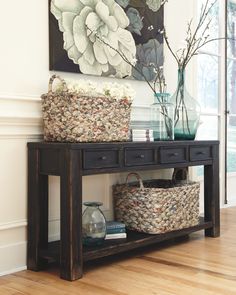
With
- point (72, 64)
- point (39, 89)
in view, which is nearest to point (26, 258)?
point (39, 89)

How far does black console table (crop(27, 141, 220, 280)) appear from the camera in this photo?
2.21 m

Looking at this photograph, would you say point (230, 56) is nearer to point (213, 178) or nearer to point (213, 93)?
point (213, 93)

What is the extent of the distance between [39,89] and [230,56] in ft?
8.28

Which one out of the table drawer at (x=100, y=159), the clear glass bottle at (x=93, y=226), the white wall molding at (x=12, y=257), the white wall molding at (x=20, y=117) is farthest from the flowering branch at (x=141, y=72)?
the white wall molding at (x=12, y=257)

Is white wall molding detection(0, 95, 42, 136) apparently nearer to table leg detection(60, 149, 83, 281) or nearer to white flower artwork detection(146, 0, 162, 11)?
table leg detection(60, 149, 83, 281)

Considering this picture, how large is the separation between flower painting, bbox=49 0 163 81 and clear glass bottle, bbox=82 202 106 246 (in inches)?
32.9

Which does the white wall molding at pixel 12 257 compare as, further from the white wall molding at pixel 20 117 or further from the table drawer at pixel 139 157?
the table drawer at pixel 139 157

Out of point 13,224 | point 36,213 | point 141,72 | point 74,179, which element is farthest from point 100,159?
point 141,72

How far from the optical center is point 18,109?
243 centimetres

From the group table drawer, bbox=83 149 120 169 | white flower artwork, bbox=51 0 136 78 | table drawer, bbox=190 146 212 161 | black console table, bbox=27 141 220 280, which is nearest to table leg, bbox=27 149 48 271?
black console table, bbox=27 141 220 280

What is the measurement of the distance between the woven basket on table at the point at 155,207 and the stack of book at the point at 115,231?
17cm

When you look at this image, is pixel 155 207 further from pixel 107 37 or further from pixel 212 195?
pixel 107 37

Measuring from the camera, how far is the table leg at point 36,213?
240 centimetres

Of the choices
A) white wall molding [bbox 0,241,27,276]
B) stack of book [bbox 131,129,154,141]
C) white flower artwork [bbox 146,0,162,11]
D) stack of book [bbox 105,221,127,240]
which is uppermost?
white flower artwork [bbox 146,0,162,11]
